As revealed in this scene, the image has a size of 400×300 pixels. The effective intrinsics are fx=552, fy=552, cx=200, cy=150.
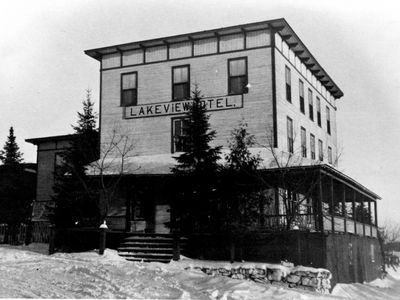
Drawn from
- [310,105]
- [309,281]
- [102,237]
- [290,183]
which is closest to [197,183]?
[102,237]

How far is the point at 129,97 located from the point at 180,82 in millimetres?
2774

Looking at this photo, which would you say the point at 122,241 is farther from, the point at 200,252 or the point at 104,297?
the point at 104,297

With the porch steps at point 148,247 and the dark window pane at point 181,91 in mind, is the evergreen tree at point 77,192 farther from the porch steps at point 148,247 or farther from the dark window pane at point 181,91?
the dark window pane at point 181,91

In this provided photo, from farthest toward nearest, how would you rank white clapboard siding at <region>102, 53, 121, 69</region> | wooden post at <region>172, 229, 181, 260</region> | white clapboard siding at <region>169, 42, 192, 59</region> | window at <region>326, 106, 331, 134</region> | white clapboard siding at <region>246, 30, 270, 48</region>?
1. window at <region>326, 106, 331, 134</region>
2. white clapboard siding at <region>102, 53, 121, 69</region>
3. white clapboard siding at <region>169, 42, 192, 59</region>
4. white clapboard siding at <region>246, 30, 270, 48</region>
5. wooden post at <region>172, 229, 181, 260</region>

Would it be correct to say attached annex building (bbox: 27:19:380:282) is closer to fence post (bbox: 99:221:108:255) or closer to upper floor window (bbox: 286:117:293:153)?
upper floor window (bbox: 286:117:293:153)

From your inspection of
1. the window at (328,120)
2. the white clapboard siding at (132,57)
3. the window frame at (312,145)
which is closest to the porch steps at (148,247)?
the white clapboard siding at (132,57)

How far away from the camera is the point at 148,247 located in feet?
66.3

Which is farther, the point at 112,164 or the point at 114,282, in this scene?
the point at 112,164

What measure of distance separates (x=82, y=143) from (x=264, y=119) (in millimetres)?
9238

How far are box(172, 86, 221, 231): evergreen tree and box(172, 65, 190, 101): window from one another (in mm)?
5410

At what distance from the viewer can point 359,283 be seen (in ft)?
73.0

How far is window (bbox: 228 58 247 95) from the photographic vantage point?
24219mm

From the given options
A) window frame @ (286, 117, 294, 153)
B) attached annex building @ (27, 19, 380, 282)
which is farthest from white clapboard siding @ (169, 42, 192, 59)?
window frame @ (286, 117, 294, 153)

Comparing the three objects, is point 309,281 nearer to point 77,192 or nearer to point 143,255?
point 143,255
